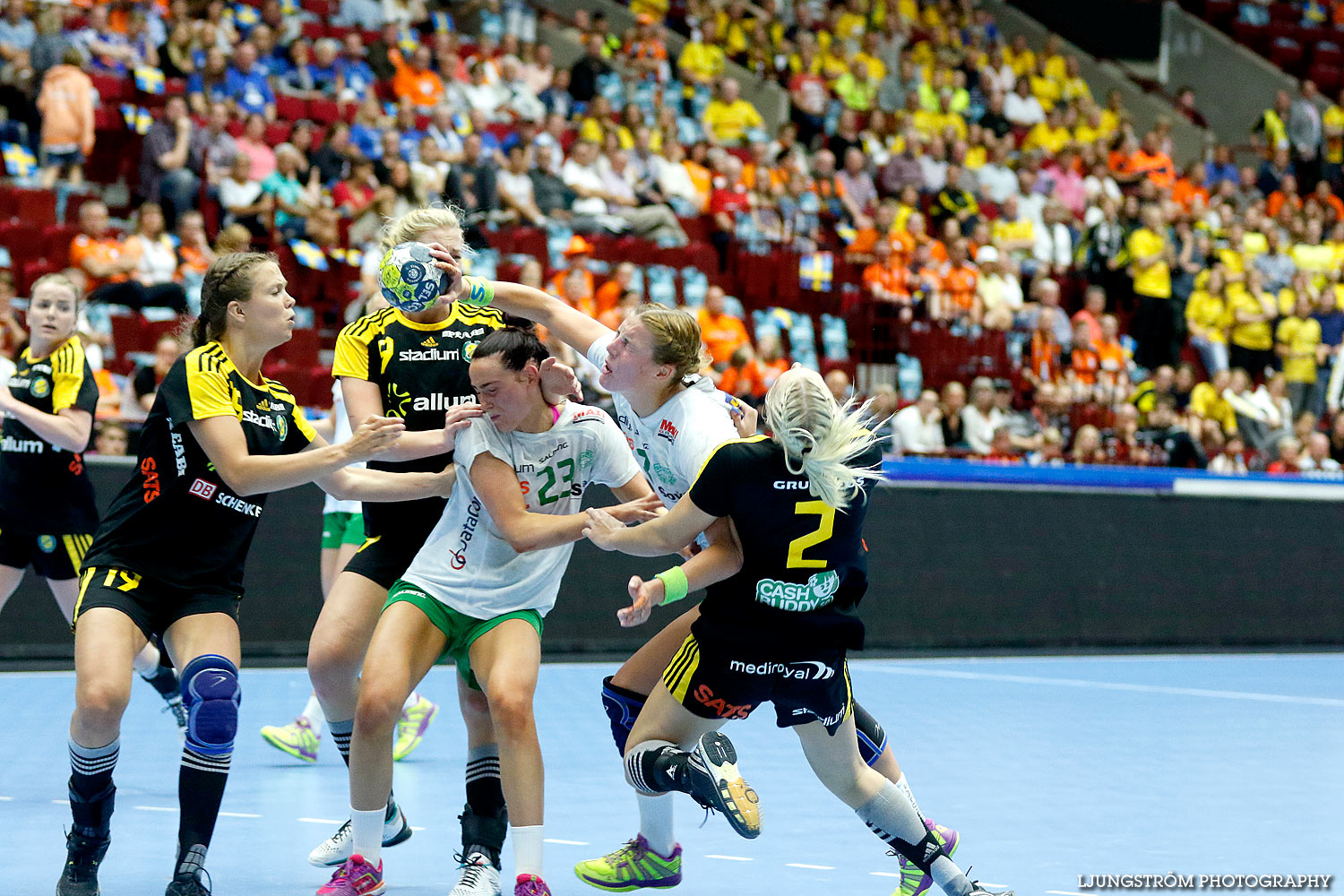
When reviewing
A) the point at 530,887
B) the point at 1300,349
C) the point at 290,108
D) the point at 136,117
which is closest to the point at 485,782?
the point at 530,887

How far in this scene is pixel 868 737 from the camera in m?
4.68

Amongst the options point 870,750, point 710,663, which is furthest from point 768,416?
point 870,750

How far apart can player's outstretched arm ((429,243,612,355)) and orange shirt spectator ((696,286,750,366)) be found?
8639mm

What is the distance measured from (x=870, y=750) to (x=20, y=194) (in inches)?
404

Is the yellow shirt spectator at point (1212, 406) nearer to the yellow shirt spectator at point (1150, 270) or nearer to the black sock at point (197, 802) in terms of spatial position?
the yellow shirt spectator at point (1150, 270)

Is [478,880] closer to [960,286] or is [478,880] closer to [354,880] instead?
Answer: [354,880]

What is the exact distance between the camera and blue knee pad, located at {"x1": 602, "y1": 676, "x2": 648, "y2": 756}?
471 cm

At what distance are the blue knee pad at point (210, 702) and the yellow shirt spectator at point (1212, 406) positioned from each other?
42.8 ft

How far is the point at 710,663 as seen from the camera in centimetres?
433

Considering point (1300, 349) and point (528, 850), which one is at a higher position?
point (1300, 349)

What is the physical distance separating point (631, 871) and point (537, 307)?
6.12ft

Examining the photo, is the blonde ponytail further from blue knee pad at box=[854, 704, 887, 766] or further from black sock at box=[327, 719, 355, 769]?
black sock at box=[327, 719, 355, 769]

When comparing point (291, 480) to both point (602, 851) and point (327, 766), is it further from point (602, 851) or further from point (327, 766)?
point (327, 766)

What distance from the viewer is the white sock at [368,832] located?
4.56 m
